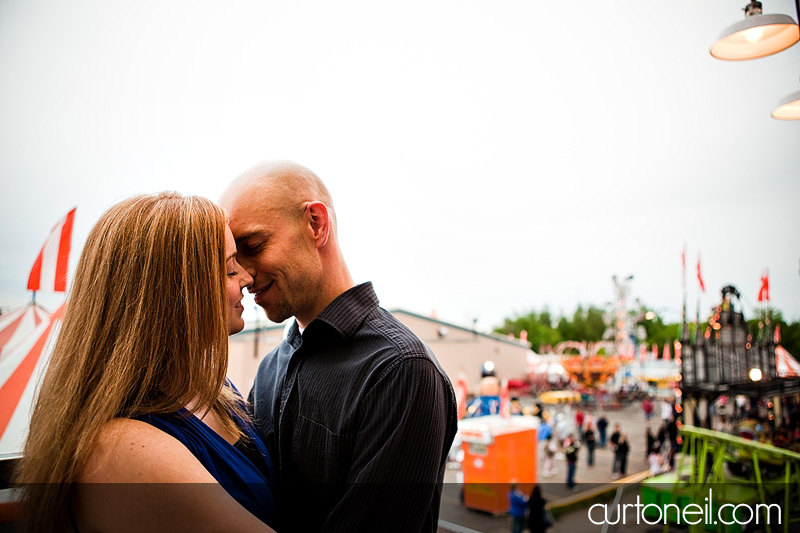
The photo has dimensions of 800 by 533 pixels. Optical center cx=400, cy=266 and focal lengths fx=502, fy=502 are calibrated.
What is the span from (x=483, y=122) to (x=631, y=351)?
24.5 meters

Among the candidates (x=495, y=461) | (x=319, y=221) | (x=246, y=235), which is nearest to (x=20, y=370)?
(x=246, y=235)

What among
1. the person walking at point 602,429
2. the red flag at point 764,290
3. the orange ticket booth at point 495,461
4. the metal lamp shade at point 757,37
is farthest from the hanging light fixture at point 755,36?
the person walking at point 602,429

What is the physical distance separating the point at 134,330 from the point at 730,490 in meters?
6.19

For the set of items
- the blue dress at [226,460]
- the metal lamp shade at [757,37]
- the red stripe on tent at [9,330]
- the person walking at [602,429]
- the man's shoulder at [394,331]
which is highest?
the metal lamp shade at [757,37]

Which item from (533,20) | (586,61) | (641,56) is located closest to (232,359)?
(533,20)

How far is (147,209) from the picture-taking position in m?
0.92

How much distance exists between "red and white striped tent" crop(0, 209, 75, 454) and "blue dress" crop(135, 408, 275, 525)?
2.45ft

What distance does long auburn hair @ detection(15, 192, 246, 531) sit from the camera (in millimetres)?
787

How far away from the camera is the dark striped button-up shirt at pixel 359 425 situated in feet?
3.17

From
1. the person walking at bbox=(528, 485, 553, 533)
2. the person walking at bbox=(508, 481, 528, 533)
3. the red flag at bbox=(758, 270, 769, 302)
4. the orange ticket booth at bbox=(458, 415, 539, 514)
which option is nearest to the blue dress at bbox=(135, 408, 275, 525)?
the person walking at bbox=(528, 485, 553, 533)

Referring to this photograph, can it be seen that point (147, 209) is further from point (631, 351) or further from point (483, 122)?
point (631, 351)

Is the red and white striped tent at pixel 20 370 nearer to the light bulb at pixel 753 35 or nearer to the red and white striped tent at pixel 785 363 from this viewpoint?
the light bulb at pixel 753 35

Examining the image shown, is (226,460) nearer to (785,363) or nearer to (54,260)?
(54,260)

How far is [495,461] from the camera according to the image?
7.89 m
